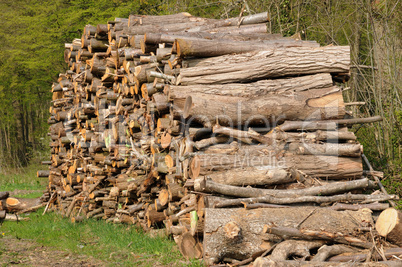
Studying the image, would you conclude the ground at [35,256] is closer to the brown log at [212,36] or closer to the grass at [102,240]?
the grass at [102,240]

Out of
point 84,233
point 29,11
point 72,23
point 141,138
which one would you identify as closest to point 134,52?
point 141,138

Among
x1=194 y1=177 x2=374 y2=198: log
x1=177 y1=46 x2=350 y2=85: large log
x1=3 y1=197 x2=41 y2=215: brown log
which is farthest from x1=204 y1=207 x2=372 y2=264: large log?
x1=3 y1=197 x2=41 y2=215: brown log

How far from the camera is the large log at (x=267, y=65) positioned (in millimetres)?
6375

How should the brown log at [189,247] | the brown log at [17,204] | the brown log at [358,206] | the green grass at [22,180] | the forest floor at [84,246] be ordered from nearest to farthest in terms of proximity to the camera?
the brown log at [358,206], the brown log at [189,247], the forest floor at [84,246], the brown log at [17,204], the green grass at [22,180]

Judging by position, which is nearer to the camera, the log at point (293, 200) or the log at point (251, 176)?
the log at point (293, 200)

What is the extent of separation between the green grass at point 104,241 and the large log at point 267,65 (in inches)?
95.4

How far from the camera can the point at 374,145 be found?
370 inches

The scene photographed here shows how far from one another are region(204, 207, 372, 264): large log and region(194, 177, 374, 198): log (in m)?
0.28

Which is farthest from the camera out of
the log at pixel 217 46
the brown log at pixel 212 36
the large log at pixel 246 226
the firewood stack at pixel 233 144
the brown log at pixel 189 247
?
the brown log at pixel 212 36

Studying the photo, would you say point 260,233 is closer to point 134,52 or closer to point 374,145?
point 134,52

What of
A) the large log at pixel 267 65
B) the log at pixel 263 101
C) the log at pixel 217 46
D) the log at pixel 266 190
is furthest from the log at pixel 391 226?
the log at pixel 217 46

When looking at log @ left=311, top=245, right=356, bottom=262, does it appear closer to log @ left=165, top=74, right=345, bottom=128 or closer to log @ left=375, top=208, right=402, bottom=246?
log @ left=375, top=208, right=402, bottom=246

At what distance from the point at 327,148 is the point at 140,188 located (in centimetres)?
356

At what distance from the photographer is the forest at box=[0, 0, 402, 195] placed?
357 inches
